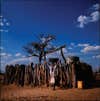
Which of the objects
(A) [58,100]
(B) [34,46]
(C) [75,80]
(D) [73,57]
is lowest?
(A) [58,100]

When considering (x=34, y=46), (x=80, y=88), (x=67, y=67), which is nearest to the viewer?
(x=80, y=88)

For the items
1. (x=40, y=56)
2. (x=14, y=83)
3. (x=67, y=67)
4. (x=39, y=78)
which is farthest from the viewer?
(x=40, y=56)

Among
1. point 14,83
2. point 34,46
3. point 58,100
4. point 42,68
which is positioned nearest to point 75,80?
point 42,68

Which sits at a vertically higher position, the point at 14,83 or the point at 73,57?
the point at 73,57

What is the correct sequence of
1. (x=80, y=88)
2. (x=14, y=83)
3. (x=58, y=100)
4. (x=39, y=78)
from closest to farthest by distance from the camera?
(x=58, y=100), (x=80, y=88), (x=39, y=78), (x=14, y=83)

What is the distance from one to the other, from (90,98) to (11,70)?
870cm

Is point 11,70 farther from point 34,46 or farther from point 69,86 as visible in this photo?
point 34,46

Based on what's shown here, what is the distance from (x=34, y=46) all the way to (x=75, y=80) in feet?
49.4

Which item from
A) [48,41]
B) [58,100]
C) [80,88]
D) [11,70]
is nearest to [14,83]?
[11,70]

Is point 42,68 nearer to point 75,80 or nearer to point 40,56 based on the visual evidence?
point 75,80

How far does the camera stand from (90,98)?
32.6 feet

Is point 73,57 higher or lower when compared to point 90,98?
higher

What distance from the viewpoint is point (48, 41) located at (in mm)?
27125

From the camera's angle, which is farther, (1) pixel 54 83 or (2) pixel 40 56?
(2) pixel 40 56
